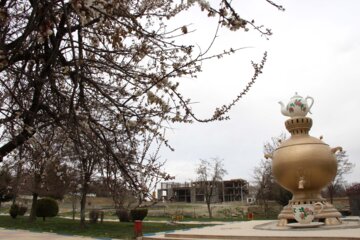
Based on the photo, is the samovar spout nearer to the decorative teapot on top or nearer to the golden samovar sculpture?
the golden samovar sculpture

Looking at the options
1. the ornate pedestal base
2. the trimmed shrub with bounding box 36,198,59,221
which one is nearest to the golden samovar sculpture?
the ornate pedestal base

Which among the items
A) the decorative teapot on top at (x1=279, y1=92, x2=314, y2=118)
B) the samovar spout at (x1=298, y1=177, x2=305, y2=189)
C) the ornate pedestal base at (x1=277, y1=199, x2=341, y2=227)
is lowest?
the ornate pedestal base at (x1=277, y1=199, x2=341, y2=227)

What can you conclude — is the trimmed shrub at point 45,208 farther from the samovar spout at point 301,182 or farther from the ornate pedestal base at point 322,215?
the samovar spout at point 301,182

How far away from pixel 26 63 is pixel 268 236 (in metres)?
7.74

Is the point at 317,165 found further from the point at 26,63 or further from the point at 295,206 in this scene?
the point at 26,63

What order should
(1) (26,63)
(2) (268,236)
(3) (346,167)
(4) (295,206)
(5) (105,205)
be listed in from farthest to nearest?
(5) (105,205), (3) (346,167), (4) (295,206), (2) (268,236), (1) (26,63)

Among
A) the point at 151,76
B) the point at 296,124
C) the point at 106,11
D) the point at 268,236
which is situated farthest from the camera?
the point at 296,124

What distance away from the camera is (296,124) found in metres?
14.8

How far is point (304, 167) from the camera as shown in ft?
44.8

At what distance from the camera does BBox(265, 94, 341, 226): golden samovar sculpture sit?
13625 millimetres

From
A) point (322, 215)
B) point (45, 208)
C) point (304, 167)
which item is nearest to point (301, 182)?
point (304, 167)

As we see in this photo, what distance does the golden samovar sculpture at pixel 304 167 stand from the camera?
13.6m

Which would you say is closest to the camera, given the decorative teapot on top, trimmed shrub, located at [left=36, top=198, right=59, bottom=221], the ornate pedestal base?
the ornate pedestal base

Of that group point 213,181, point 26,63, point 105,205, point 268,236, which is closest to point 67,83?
point 26,63
